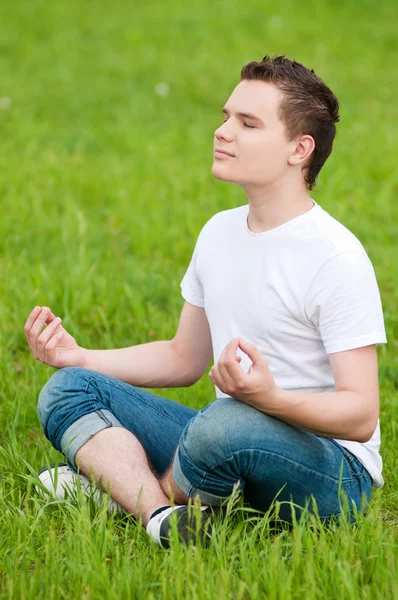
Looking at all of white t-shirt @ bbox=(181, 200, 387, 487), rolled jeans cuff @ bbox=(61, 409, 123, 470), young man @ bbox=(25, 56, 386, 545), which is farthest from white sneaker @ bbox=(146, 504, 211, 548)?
white t-shirt @ bbox=(181, 200, 387, 487)

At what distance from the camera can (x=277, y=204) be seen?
105 inches

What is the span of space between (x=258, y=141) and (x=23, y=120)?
16.1 ft

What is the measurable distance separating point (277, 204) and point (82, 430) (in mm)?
855

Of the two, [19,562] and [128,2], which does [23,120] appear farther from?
[19,562]

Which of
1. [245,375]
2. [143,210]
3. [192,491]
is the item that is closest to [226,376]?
[245,375]

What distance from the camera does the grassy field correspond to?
7.49 ft

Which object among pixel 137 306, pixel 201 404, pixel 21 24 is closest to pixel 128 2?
pixel 21 24

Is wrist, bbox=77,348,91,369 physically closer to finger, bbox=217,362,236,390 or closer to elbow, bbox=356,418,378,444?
finger, bbox=217,362,236,390

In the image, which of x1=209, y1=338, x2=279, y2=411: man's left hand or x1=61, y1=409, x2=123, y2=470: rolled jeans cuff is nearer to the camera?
x1=209, y1=338, x2=279, y2=411: man's left hand

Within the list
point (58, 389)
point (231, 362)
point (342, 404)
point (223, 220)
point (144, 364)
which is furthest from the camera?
point (144, 364)

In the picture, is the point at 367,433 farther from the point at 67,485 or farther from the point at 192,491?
the point at 67,485

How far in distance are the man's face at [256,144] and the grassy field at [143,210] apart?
3.00 feet

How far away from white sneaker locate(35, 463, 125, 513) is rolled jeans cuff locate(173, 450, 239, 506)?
0.71 feet

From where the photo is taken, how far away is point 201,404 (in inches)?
141
